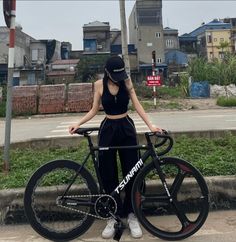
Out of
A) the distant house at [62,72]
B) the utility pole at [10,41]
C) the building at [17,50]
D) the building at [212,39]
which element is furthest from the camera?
the building at [212,39]

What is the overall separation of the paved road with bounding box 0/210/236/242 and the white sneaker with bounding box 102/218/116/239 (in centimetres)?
6

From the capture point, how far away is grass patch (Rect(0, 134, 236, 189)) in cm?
487

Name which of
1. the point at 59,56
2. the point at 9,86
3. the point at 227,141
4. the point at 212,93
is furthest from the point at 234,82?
the point at 59,56

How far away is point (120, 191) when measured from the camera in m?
3.88

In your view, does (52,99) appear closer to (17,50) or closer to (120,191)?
(120,191)

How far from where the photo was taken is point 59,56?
55969mm

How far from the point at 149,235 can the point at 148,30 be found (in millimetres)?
48924

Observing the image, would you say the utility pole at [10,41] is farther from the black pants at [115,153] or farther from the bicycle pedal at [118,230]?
the bicycle pedal at [118,230]

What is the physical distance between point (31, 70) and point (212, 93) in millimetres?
22602

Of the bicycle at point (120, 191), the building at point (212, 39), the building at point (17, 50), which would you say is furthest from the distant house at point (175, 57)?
the bicycle at point (120, 191)

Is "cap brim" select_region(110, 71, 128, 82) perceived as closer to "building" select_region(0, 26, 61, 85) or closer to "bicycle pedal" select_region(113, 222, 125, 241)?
"bicycle pedal" select_region(113, 222, 125, 241)

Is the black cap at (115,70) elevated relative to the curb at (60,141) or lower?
elevated

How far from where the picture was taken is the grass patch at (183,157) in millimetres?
4871

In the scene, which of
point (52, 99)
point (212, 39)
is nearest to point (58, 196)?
point (52, 99)
